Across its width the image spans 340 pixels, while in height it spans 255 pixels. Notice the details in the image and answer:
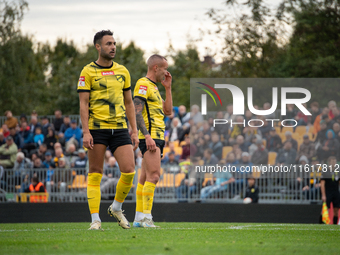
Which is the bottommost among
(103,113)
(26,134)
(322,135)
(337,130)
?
(26,134)

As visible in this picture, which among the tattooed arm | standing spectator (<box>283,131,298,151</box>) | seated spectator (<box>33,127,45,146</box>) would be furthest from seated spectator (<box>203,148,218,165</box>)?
the tattooed arm

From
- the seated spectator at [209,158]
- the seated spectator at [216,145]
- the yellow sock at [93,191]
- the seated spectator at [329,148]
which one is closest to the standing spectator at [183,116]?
the seated spectator at [216,145]

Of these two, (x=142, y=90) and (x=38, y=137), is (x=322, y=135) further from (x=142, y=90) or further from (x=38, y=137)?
(x=38, y=137)

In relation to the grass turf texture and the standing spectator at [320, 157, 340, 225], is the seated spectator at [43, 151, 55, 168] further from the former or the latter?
the grass turf texture

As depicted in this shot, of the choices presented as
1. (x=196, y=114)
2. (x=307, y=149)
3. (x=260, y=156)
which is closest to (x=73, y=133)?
(x=196, y=114)

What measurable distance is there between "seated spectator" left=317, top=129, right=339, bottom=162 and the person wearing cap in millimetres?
9691

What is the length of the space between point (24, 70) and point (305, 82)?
23.1 metres

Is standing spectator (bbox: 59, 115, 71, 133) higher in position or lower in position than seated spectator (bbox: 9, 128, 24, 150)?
higher

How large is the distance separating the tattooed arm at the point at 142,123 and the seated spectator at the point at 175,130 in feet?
31.0

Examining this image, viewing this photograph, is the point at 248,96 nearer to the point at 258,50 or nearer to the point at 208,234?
the point at 258,50

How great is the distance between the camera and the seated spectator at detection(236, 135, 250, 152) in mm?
14930

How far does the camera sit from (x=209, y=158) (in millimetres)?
15039

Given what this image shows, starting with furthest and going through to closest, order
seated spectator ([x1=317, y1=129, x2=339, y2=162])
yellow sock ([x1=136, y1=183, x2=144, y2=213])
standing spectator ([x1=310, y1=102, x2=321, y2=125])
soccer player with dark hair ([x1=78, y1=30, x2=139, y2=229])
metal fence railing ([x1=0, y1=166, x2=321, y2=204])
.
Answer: standing spectator ([x1=310, y1=102, x2=321, y2=125]) → seated spectator ([x1=317, y1=129, x2=339, y2=162]) → metal fence railing ([x1=0, y1=166, x2=321, y2=204]) → yellow sock ([x1=136, y1=183, x2=144, y2=213]) → soccer player with dark hair ([x1=78, y1=30, x2=139, y2=229])

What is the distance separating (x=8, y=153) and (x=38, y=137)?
1650 mm
